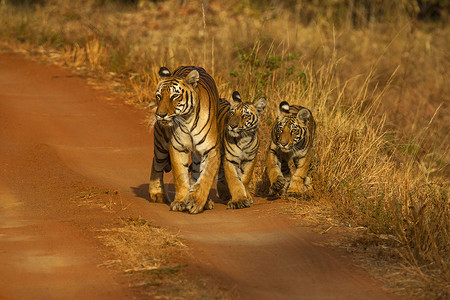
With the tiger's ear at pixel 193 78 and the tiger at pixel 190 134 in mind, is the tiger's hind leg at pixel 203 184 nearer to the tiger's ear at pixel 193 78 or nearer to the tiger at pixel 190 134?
the tiger at pixel 190 134

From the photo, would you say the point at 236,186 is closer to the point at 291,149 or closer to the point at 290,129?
the point at 291,149

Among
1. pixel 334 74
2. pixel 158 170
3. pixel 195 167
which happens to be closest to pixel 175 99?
pixel 195 167

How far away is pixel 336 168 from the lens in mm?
7094

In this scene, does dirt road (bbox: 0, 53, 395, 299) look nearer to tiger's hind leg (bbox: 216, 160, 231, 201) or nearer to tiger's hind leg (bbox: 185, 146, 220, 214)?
tiger's hind leg (bbox: 185, 146, 220, 214)

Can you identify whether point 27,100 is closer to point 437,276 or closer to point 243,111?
point 243,111

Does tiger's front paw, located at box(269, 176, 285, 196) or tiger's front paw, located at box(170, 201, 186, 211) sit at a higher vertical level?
tiger's front paw, located at box(269, 176, 285, 196)

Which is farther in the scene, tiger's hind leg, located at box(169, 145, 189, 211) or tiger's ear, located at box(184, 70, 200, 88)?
tiger's hind leg, located at box(169, 145, 189, 211)

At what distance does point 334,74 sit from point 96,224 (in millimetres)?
7104

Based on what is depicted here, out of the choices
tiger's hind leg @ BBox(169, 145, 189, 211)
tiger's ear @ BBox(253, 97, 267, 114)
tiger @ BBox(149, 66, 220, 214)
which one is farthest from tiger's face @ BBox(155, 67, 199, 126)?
tiger's ear @ BBox(253, 97, 267, 114)

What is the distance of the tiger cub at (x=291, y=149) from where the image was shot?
671 cm

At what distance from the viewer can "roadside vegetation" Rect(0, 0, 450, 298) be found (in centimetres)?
586

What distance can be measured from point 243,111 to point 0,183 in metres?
2.85

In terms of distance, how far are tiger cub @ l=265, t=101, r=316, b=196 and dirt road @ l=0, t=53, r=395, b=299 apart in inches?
14.0

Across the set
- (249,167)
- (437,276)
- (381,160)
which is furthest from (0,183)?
(437,276)
